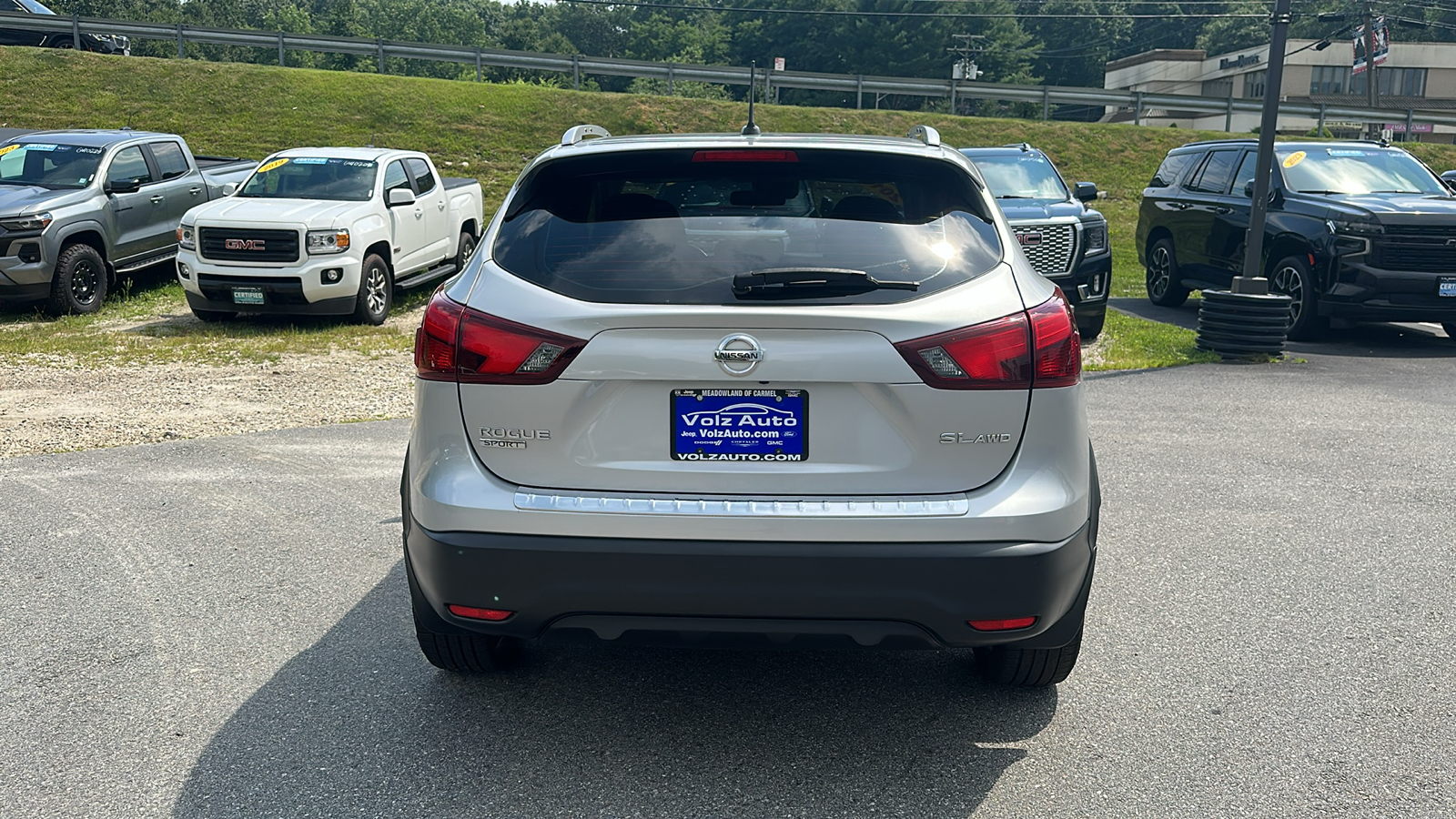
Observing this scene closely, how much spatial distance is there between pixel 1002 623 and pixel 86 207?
13.3 metres

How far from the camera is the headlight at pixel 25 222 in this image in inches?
514

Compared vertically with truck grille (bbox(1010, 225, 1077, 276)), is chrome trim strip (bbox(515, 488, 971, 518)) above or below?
above

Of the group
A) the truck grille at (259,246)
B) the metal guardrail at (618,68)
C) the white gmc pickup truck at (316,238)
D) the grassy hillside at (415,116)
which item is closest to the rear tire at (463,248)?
the white gmc pickup truck at (316,238)

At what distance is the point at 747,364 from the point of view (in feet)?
10.6

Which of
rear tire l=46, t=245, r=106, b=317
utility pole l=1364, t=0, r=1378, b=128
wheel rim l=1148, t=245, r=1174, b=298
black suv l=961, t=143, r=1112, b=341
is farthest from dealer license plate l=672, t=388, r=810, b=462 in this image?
utility pole l=1364, t=0, r=1378, b=128

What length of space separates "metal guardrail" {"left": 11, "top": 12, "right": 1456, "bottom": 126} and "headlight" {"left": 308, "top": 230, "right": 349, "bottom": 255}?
2257 centimetres

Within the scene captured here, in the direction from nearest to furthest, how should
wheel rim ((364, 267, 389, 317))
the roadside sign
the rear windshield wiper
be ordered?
the rear windshield wiper → wheel rim ((364, 267, 389, 317)) → the roadside sign

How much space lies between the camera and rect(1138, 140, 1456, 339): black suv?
1229cm

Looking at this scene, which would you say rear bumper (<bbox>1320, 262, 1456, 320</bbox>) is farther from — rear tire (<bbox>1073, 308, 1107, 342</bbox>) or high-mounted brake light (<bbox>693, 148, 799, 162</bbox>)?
high-mounted brake light (<bbox>693, 148, 799, 162</bbox>)

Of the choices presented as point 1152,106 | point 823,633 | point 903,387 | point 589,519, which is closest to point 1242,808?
point 823,633

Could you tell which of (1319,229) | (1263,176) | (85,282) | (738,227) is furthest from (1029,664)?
(85,282)

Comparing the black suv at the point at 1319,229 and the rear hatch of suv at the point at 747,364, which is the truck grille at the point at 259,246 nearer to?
the black suv at the point at 1319,229

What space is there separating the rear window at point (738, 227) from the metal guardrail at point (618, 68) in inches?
1273

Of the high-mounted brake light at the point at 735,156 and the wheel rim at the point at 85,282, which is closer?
the high-mounted brake light at the point at 735,156
